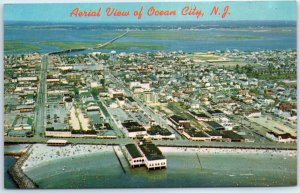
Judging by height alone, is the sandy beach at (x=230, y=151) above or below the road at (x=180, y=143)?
below

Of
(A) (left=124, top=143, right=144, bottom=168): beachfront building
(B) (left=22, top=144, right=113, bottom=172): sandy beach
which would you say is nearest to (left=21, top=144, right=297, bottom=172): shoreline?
(B) (left=22, top=144, right=113, bottom=172): sandy beach

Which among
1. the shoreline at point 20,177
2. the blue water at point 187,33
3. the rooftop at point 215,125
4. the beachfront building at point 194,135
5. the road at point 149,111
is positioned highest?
the blue water at point 187,33

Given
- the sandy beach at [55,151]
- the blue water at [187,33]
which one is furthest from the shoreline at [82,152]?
the blue water at [187,33]

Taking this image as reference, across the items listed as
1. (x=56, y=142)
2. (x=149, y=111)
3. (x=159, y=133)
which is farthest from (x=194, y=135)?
(x=56, y=142)

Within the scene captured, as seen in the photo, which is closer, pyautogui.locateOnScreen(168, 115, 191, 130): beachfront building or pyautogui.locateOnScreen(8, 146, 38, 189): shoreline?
pyautogui.locateOnScreen(8, 146, 38, 189): shoreline

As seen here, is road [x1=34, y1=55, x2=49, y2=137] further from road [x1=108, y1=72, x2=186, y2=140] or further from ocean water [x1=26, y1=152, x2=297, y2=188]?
road [x1=108, y1=72, x2=186, y2=140]

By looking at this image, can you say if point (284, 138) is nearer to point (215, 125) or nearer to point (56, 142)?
point (215, 125)

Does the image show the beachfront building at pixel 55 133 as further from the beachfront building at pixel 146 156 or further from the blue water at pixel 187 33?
the blue water at pixel 187 33
